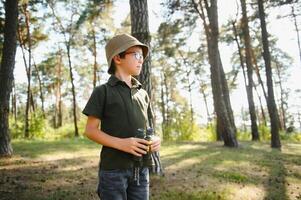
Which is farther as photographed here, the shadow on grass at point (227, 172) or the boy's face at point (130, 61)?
the shadow on grass at point (227, 172)

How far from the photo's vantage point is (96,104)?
9.43 ft

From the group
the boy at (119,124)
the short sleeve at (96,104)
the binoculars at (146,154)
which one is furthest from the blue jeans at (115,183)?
the short sleeve at (96,104)

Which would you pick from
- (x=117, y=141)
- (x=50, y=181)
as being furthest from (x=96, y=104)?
(x=50, y=181)

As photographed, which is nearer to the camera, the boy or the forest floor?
the boy

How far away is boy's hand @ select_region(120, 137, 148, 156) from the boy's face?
660mm

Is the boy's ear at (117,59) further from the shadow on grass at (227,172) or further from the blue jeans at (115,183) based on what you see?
the shadow on grass at (227,172)

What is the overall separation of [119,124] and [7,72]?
8981 mm

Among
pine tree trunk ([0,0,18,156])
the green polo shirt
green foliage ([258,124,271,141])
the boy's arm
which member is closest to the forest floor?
pine tree trunk ([0,0,18,156])

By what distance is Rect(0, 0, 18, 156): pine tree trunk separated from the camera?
10625 mm

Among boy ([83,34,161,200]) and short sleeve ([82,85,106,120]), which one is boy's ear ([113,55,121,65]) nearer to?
boy ([83,34,161,200])

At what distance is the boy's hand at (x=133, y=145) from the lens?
2.77 metres

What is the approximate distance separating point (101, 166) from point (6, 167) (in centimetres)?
698

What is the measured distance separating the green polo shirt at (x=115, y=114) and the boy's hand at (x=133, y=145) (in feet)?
0.42

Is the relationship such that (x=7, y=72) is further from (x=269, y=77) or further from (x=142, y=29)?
(x=269, y=77)
